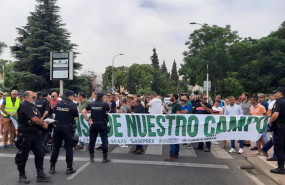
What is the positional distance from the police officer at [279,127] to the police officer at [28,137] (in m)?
5.17

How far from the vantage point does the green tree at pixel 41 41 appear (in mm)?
32812

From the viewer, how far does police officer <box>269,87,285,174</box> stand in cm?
761

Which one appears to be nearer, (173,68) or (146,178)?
(146,178)

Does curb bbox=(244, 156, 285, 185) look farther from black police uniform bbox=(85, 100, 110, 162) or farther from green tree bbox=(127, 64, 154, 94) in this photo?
A: green tree bbox=(127, 64, 154, 94)

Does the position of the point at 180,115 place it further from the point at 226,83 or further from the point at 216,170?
the point at 226,83

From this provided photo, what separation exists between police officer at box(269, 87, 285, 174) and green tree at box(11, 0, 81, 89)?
88.4 feet

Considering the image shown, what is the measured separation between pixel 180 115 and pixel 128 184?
4136mm

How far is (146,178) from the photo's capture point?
711cm

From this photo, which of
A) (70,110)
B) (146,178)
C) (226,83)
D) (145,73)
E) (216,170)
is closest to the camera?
(146,178)

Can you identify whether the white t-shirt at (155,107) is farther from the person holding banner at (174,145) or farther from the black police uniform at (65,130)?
the black police uniform at (65,130)

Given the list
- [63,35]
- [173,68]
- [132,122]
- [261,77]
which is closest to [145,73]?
[261,77]

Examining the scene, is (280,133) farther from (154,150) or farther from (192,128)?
(154,150)

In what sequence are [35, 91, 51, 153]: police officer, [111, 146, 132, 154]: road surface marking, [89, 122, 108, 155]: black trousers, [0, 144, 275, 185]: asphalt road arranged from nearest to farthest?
[0, 144, 275, 185]: asphalt road < [89, 122, 108, 155]: black trousers < [35, 91, 51, 153]: police officer < [111, 146, 132, 154]: road surface marking

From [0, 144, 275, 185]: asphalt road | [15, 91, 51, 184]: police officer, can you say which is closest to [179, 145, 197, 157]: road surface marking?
[0, 144, 275, 185]: asphalt road
